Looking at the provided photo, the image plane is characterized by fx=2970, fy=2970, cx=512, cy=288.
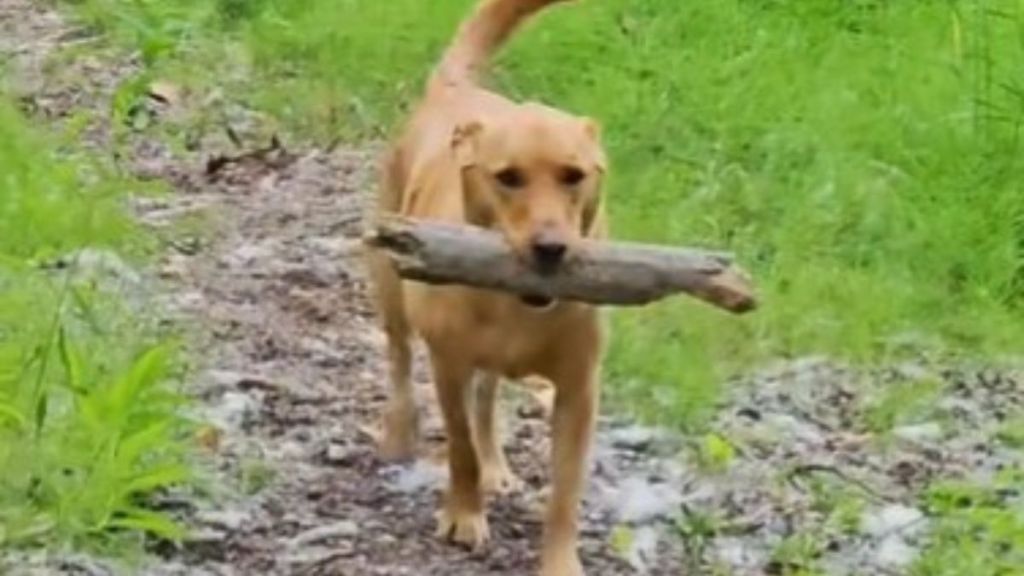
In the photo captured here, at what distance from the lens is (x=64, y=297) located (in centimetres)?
670

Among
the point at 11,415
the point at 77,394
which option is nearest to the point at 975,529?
the point at 77,394

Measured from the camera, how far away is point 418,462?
6.46 metres

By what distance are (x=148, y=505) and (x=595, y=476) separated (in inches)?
41.9

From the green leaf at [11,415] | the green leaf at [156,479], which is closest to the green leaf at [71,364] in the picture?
the green leaf at [11,415]

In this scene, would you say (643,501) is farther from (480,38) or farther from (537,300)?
(480,38)

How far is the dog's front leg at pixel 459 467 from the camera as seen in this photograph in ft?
19.0

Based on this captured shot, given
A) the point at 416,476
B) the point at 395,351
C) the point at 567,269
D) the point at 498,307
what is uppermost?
the point at 567,269

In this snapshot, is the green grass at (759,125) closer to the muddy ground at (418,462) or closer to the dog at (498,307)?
the muddy ground at (418,462)

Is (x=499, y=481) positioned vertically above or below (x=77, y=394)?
below

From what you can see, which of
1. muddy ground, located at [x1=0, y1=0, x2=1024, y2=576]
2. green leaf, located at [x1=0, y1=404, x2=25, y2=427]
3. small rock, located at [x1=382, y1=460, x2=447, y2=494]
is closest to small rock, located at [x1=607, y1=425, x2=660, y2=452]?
muddy ground, located at [x1=0, y1=0, x2=1024, y2=576]

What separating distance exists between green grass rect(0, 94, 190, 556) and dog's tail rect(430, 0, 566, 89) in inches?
34.7

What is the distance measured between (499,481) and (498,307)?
30.4 inches

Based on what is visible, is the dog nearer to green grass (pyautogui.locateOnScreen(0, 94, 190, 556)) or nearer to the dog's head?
the dog's head

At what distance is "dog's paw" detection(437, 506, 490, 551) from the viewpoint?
19.4ft
